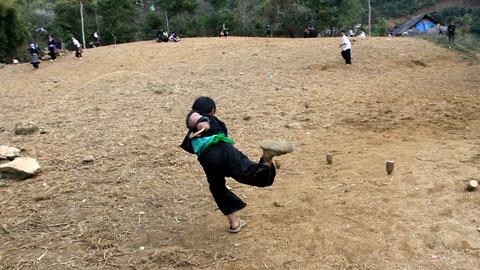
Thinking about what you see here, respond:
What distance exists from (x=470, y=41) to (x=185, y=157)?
1627 centimetres

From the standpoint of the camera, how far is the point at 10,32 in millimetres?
23328

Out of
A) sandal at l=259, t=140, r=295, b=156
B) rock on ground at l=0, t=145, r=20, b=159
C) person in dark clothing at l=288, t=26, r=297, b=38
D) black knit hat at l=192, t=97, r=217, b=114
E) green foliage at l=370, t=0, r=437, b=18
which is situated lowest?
rock on ground at l=0, t=145, r=20, b=159

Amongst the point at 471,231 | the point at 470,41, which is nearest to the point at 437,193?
the point at 471,231

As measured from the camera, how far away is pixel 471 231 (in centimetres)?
350

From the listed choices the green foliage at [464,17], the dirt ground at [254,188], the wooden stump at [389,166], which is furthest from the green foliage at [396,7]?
the wooden stump at [389,166]

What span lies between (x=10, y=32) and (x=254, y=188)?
2319 cm

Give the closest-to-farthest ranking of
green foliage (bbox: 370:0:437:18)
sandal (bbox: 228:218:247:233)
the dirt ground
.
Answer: the dirt ground, sandal (bbox: 228:218:247:233), green foliage (bbox: 370:0:437:18)

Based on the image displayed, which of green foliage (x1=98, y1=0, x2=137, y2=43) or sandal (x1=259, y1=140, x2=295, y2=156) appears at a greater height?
green foliage (x1=98, y1=0, x2=137, y2=43)

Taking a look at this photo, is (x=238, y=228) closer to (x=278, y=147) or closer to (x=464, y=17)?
(x=278, y=147)

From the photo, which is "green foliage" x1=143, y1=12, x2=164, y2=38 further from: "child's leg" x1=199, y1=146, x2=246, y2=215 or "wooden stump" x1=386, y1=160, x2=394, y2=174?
"child's leg" x1=199, y1=146, x2=246, y2=215

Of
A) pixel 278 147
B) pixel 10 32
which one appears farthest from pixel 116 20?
pixel 278 147

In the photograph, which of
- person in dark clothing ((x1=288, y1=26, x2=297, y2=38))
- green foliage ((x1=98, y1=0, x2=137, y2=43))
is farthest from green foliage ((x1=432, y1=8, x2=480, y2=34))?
green foliage ((x1=98, y1=0, x2=137, y2=43))

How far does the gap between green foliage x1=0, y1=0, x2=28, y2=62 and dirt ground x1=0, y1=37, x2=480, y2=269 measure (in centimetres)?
1409

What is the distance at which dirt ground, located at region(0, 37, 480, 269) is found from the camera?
3525 mm
